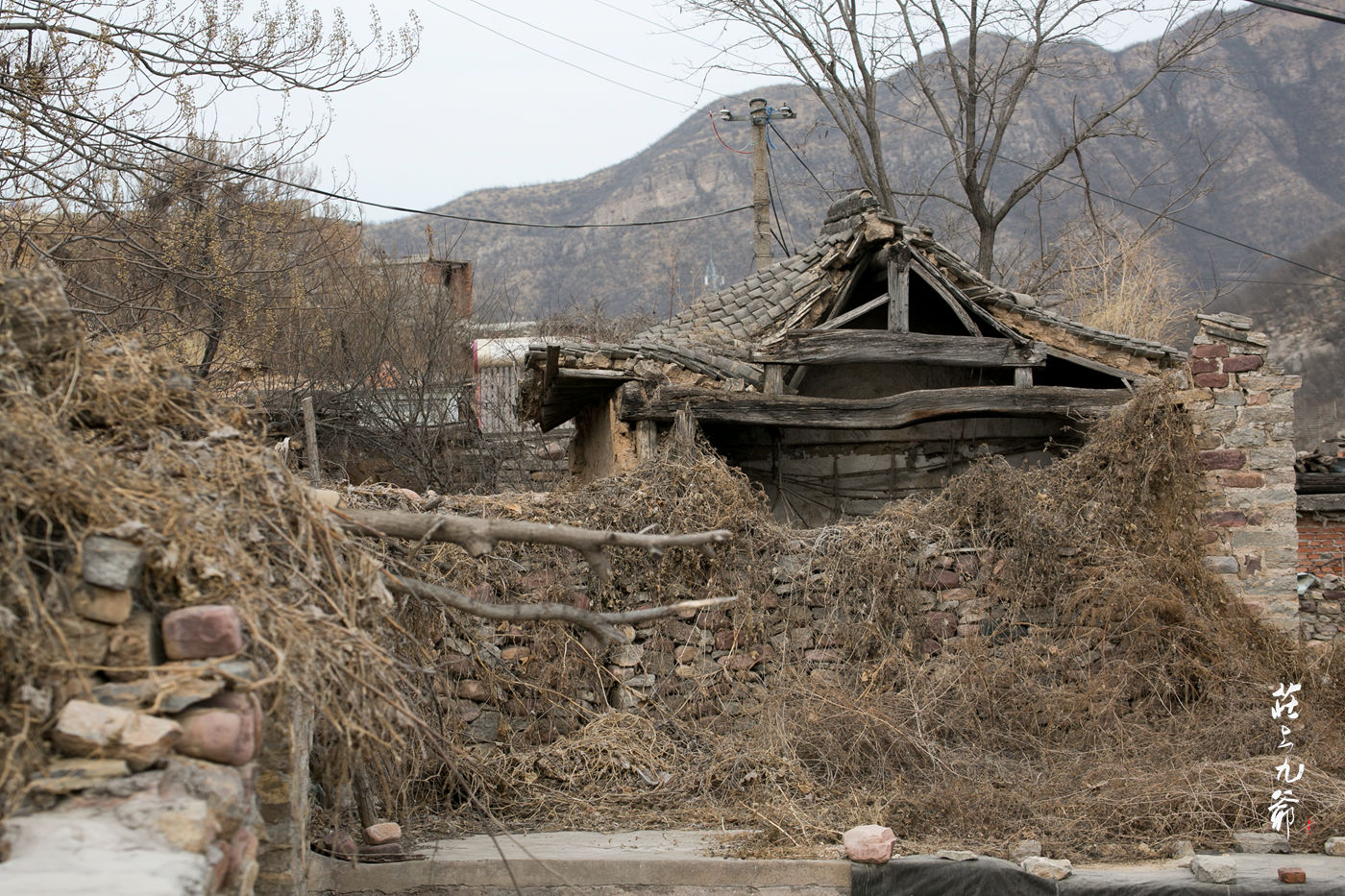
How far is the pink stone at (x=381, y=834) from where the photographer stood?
5789 millimetres

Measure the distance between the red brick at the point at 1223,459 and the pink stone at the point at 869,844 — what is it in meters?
4.93

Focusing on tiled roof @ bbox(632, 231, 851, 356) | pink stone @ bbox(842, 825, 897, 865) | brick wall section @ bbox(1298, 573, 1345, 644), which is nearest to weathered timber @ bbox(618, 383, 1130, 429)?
tiled roof @ bbox(632, 231, 851, 356)

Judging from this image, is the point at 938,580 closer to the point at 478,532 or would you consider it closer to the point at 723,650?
the point at 723,650

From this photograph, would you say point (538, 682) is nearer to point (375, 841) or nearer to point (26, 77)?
point (375, 841)

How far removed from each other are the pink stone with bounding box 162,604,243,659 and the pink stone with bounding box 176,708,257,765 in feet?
0.63

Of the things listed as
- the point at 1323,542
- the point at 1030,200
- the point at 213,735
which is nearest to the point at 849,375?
the point at 1323,542

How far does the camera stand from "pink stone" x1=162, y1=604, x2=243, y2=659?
3.21 meters

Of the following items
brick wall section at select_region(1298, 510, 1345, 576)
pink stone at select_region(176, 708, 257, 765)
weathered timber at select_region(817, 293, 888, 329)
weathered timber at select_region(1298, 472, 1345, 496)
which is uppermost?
weathered timber at select_region(817, 293, 888, 329)

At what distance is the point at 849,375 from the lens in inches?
489

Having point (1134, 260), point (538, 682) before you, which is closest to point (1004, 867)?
point (538, 682)

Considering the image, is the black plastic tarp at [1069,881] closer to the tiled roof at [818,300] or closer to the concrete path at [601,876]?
the concrete path at [601,876]

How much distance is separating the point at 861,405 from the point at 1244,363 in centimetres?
335

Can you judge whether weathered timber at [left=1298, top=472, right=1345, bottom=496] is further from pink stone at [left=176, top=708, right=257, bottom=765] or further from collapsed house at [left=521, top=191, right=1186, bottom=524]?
pink stone at [left=176, top=708, right=257, bottom=765]

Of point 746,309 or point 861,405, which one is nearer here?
point 861,405
